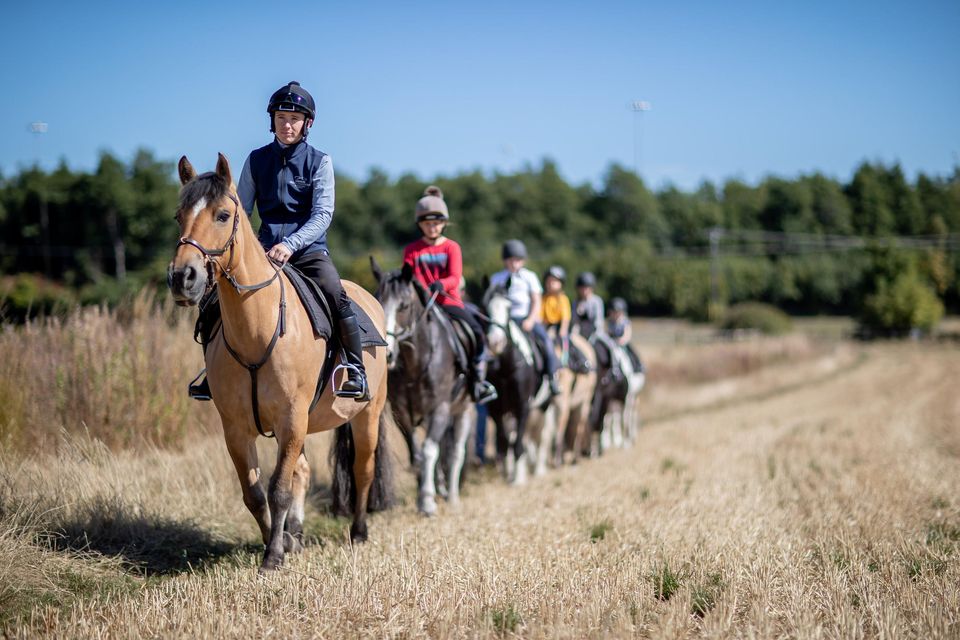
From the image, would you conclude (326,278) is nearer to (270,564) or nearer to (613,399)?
(270,564)

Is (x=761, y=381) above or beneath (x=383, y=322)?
beneath

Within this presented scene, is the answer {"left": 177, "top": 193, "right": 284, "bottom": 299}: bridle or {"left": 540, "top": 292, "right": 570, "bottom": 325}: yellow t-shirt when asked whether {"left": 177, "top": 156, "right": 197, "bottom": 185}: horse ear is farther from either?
{"left": 540, "top": 292, "right": 570, "bottom": 325}: yellow t-shirt

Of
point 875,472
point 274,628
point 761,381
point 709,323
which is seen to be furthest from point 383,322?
point 709,323

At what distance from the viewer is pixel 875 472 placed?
10047mm

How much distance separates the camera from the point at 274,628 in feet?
14.1

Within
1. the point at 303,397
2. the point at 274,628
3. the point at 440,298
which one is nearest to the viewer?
→ the point at 274,628

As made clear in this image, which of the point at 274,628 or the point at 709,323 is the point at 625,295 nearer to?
the point at 709,323

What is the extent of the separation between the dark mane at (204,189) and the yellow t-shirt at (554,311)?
848cm

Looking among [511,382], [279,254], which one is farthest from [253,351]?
[511,382]

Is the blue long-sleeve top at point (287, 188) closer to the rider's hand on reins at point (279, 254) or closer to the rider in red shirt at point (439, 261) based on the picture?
the rider's hand on reins at point (279, 254)

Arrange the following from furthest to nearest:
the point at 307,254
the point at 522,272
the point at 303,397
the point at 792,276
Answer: the point at 792,276
the point at 522,272
the point at 307,254
the point at 303,397

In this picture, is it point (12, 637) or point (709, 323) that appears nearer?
point (12, 637)

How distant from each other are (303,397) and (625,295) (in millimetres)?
60553

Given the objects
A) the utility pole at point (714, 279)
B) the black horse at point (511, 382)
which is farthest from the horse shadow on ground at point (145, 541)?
the utility pole at point (714, 279)
